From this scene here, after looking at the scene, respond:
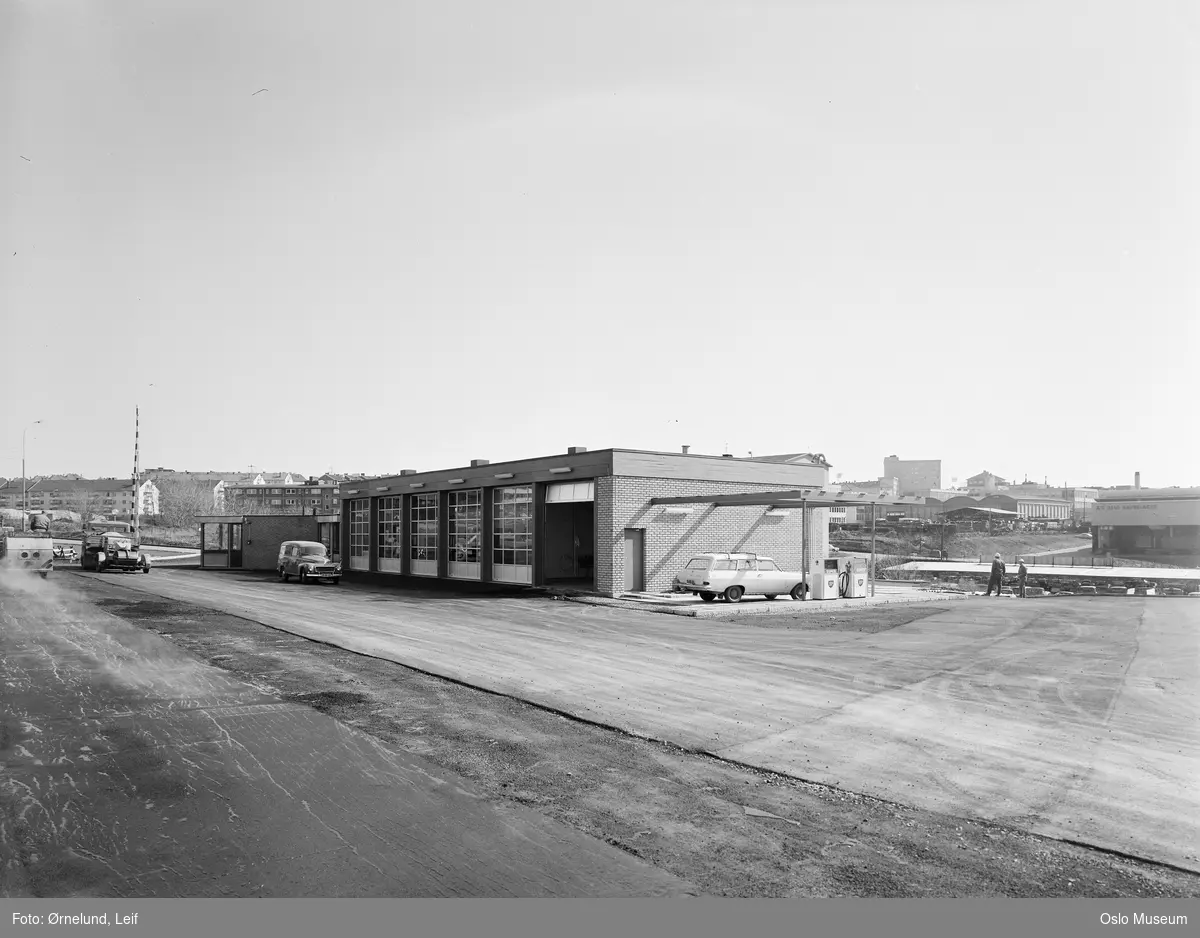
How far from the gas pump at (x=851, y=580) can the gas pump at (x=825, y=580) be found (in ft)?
1.21

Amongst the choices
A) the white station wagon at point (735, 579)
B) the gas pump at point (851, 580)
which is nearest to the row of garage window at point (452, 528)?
the white station wagon at point (735, 579)

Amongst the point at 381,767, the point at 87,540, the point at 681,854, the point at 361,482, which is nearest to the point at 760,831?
the point at 681,854

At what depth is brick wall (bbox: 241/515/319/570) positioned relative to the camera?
171 ft

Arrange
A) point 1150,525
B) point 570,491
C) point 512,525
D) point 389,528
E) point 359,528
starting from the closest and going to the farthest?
point 570,491
point 512,525
point 389,528
point 359,528
point 1150,525

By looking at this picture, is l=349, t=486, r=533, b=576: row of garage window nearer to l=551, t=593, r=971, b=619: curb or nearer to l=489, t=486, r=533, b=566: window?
l=489, t=486, r=533, b=566: window

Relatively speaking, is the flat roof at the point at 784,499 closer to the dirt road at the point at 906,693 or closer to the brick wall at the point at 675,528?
the brick wall at the point at 675,528

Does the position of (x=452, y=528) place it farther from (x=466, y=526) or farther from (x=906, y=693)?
(x=906, y=693)

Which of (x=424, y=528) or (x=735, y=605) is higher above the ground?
(x=424, y=528)

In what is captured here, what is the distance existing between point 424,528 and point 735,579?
19.8 m

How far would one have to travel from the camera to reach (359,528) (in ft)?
159

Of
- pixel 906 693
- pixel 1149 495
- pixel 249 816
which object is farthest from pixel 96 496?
pixel 249 816

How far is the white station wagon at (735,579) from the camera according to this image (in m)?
27.9

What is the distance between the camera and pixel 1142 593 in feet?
118

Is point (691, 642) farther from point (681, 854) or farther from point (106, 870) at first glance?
point (106, 870)
